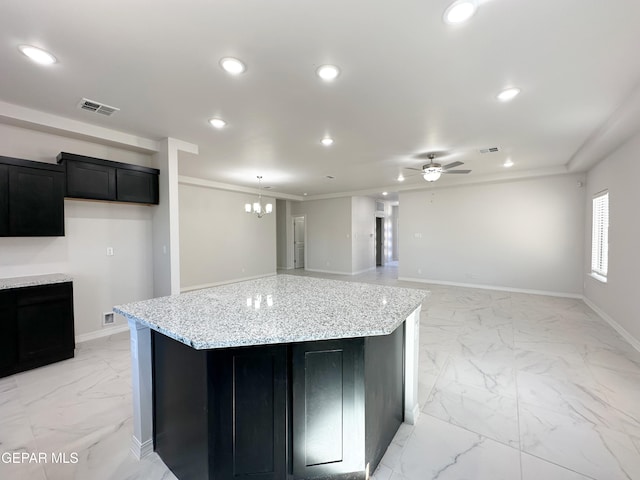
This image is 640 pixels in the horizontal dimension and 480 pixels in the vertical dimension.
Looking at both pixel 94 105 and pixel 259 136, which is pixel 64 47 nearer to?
pixel 94 105

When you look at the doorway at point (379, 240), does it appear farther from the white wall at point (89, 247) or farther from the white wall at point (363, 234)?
the white wall at point (89, 247)

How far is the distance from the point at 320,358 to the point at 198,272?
6103 millimetres

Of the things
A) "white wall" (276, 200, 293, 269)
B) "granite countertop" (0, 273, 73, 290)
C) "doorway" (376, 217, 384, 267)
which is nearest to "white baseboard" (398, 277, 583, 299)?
"doorway" (376, 217, 384, 267)

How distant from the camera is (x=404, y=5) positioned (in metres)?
1.57

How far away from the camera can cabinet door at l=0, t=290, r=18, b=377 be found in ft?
8.51

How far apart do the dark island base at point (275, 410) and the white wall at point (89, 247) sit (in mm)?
2918

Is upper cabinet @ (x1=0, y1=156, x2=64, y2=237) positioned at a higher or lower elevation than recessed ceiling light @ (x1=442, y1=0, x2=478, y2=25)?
lower

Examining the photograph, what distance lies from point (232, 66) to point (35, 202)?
2692 mm

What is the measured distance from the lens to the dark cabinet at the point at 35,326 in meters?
2.62

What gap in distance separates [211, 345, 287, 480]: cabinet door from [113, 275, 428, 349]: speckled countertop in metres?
0.14

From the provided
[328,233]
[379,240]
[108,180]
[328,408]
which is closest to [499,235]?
[328,233]

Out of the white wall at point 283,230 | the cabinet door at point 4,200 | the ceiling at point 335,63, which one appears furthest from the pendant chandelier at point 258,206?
the cabinet door at point 4,200

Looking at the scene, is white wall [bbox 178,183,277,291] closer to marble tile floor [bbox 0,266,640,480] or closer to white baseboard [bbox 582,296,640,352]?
marble tile floor [bbox 0,266,640,480]

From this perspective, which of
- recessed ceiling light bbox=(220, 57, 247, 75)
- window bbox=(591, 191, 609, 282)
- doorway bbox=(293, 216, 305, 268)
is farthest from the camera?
doorway bbox=(293, 216, 305, 268)
